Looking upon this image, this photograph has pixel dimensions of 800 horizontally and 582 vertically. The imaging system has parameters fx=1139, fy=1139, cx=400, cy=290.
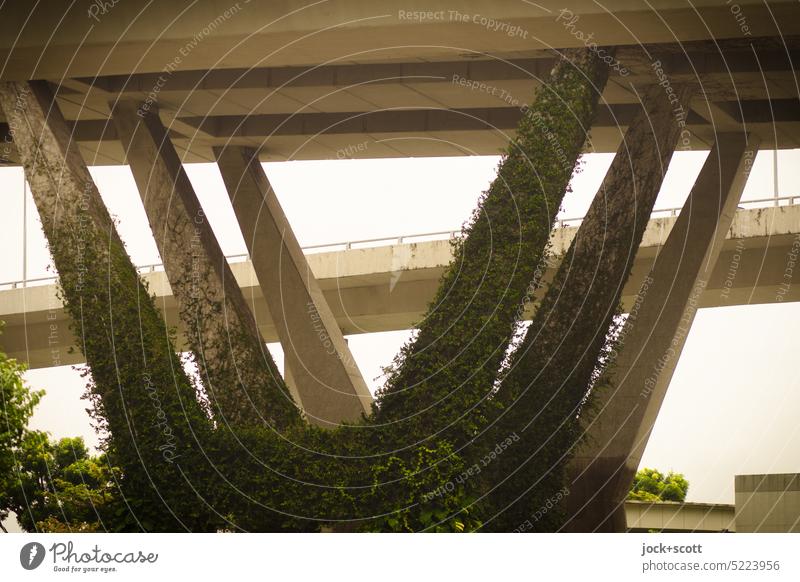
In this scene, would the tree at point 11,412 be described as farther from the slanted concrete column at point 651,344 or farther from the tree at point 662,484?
the tree at point 662,484

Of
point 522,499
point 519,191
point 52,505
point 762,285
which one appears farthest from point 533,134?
point 762,285

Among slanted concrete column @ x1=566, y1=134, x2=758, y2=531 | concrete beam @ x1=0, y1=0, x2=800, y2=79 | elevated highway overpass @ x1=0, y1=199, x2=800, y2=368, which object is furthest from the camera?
elevated highway overpass @ x1=0, y1=199, x2=800, y2=368

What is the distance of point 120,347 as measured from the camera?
2141 cm

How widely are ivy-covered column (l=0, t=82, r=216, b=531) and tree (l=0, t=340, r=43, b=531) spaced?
7.41 ft

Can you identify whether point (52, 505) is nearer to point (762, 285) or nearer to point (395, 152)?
point (395, 152)

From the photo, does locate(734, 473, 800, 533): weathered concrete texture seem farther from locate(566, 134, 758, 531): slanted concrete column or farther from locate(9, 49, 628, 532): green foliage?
locate(9, 49, 628, 532): green foliage

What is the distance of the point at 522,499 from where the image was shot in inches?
825

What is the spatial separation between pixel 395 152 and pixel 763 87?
34.0ft

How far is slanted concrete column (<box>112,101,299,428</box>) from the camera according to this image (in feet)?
73.8

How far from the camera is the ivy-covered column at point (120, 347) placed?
20672 mm

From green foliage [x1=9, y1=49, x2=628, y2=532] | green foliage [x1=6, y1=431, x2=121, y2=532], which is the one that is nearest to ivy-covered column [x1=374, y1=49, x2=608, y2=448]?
green foliage [x1=9, y1=49, x2=628, y2=532]

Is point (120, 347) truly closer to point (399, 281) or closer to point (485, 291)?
point (485, 291)

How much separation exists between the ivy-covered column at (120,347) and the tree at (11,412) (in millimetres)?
2260
